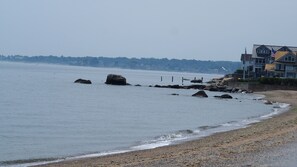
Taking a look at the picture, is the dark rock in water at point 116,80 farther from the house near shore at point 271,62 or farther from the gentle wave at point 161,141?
the gentle wave at point 161,141

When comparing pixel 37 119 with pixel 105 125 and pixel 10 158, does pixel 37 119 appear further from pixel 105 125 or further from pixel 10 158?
pixel 10 158

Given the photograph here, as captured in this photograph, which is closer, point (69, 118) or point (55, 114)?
point (69, 118)

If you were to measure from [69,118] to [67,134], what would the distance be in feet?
31.6

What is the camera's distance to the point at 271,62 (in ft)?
365

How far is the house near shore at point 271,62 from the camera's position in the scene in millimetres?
103000

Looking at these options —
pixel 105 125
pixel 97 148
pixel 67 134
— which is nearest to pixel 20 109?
pixel 105 125

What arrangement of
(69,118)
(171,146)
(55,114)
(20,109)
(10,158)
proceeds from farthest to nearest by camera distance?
1. (20,109)
2. (55,114)
3. (69,118)
4. (171,146)
5. (10,158)

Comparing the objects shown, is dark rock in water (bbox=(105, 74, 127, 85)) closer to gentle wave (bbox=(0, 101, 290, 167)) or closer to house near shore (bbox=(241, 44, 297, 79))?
house near shore (bbox=(241, 44, 297, 79))

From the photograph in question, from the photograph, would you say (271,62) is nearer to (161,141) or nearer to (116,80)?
(116,80)

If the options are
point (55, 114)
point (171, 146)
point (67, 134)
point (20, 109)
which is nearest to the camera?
point (171, 146)

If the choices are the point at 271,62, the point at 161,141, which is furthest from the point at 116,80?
the point at 161,141

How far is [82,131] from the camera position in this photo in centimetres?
3127

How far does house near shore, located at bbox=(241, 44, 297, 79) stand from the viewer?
103m

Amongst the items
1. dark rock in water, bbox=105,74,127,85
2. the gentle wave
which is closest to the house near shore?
dark rock in water, bbox=105,74,127,85
